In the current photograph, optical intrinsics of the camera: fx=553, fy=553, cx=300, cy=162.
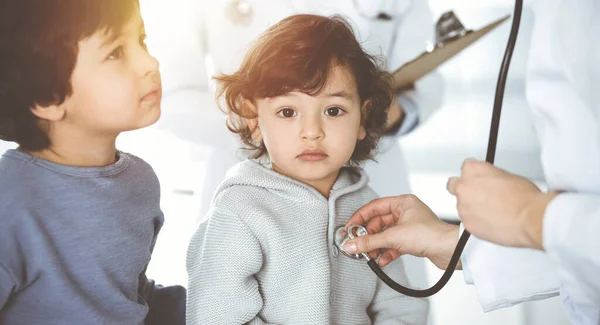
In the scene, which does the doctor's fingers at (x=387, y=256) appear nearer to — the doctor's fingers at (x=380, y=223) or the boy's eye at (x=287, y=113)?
the doctor's fingers at (x=380, y=223)

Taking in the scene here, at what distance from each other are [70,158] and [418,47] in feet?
2.95

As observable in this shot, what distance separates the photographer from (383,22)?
4.13ft

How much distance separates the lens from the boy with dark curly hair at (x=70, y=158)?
2.02 feet

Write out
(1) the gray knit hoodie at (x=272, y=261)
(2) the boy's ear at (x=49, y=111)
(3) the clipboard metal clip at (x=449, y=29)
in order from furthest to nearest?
(3) the clipboard metal clip at (x=449, y=29) → (1) the gray knit hoodie at (x=272, y=261) → (2) the boy's ear at (x=49, y=111)

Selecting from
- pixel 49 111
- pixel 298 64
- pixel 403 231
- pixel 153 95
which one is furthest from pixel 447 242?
pixel 49 111

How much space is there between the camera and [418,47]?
1338mm

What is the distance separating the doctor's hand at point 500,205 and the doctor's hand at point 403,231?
0.23m

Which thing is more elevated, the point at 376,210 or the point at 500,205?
the point at 500,205

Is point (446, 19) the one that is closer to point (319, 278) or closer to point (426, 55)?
point (426, 55)

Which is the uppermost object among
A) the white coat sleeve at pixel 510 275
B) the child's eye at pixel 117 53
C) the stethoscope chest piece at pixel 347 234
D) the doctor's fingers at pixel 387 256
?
the child's eye at pixel 117 53

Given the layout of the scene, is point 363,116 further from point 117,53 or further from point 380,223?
point 117,53

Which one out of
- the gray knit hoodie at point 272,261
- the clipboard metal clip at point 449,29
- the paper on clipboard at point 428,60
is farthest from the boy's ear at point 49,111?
the clipboard metal clip at point 449,29

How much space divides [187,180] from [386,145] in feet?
2.14

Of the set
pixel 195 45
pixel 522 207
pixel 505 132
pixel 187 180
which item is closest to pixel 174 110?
pixel 195 45
